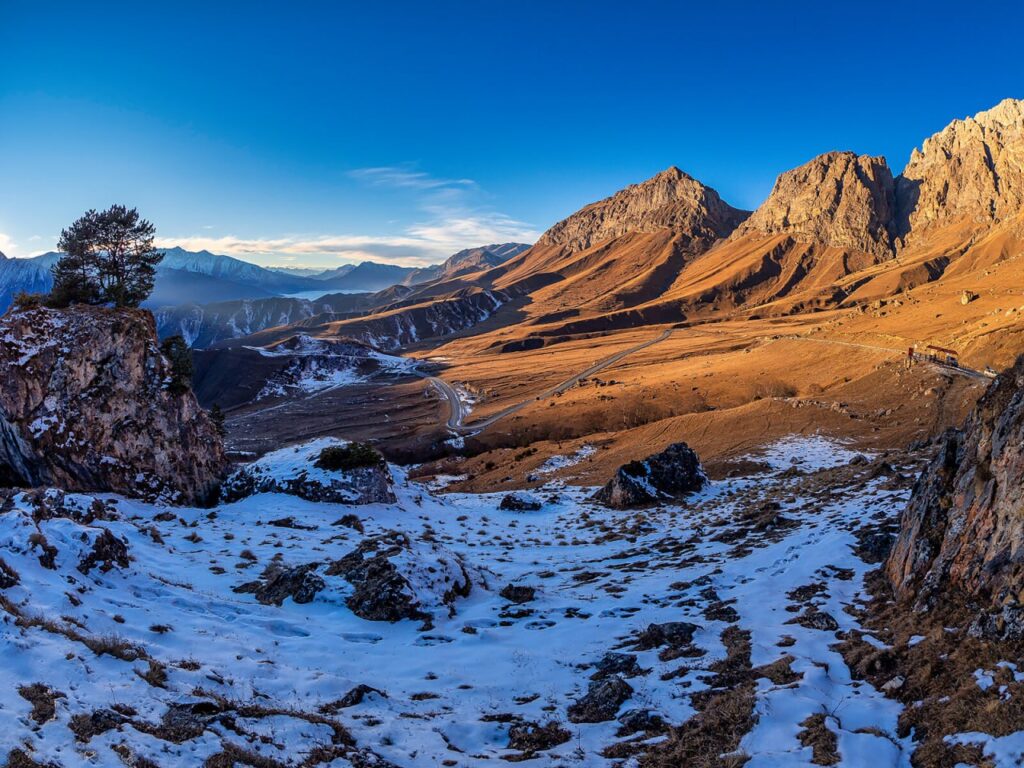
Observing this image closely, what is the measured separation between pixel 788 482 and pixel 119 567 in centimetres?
2909

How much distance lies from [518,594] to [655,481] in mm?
17155

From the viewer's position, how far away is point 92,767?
5891 mm

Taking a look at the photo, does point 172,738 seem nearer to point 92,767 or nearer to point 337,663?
point 92,767

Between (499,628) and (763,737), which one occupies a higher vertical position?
(763,737)

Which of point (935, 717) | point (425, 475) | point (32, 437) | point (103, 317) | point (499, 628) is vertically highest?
point (103, 317)

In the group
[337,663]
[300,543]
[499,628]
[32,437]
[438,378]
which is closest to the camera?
[337,663]

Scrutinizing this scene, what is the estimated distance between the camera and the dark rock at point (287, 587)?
13609 mm

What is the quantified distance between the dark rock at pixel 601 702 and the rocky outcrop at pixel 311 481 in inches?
689

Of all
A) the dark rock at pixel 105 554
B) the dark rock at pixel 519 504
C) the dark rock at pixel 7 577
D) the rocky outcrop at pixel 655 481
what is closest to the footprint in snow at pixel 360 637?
the dark rock at pixel 105 554

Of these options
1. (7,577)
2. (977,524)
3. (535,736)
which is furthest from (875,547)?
(7,577)

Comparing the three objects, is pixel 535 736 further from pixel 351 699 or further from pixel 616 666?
pixel 351 699


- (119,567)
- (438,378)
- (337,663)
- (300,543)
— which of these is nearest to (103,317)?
(300,543)

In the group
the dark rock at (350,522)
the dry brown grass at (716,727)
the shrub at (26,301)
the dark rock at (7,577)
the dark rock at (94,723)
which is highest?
the shrub at (26,301)

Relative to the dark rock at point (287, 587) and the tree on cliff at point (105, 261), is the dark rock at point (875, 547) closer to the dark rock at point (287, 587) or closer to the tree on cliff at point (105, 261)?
the dark rock at point (287, 587)
